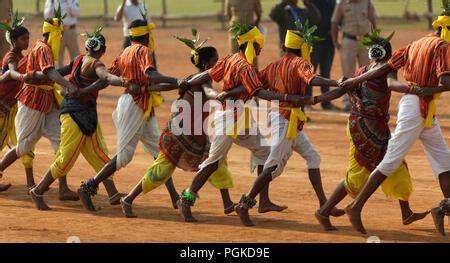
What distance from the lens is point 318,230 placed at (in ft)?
38.2

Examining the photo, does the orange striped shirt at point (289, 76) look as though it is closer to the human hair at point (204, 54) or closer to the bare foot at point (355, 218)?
the human hair at point (204, 54)

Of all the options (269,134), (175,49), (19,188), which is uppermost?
(269,134)

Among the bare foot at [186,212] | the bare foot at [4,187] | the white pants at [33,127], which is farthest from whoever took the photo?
the bare foot at [4,187]

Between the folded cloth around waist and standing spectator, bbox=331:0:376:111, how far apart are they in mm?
7516

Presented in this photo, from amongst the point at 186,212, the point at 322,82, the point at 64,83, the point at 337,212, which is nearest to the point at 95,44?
the point at 64,83

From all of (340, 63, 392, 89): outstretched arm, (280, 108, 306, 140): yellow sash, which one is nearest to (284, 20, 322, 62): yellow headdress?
(280, 108, 306, 140): yellow sash

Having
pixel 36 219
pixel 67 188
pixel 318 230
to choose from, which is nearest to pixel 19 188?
pixel 67 188

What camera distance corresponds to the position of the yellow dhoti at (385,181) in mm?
11484

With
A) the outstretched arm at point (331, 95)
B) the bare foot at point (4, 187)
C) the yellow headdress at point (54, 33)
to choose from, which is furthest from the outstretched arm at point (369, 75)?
the bare foot at point (4, 187)

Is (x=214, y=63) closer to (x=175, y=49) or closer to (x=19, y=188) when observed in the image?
(x=19, y=188)

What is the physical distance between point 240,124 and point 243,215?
0.85 metres

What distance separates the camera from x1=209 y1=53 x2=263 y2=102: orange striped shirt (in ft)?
37.9

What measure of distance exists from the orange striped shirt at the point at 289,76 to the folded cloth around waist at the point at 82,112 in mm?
2038

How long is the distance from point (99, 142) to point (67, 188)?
821mm
